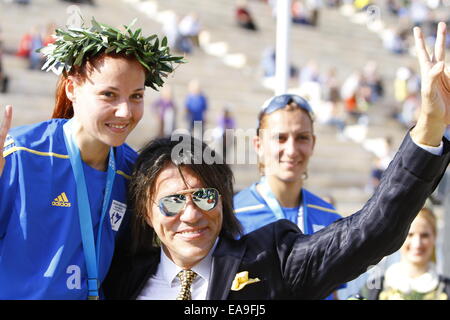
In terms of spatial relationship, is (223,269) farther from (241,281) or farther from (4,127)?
(4,127)

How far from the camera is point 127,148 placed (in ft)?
10.7

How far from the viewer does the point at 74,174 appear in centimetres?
284

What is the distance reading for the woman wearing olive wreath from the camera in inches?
106

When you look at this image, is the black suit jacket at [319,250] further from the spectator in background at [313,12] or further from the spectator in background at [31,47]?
the spectator in background at [313,12]

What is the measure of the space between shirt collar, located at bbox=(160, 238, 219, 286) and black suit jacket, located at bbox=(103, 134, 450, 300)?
2.0 inches

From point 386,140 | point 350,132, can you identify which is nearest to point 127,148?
point 386,140

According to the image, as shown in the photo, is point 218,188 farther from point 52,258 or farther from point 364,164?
point 364,164

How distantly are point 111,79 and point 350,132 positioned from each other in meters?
15.2

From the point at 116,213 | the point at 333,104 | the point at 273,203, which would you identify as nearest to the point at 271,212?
the point at 273,203

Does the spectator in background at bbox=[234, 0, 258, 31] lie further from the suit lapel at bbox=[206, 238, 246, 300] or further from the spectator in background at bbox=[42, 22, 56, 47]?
the suit lapel at bbox=[206, 238, 246, 300]

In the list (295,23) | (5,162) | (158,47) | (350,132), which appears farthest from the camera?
(295,23)

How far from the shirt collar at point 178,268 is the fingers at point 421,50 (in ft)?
3.56

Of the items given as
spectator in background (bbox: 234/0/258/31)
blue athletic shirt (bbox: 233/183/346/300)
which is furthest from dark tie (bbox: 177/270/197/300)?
spectator in background (bbox: 234/0/258/31)

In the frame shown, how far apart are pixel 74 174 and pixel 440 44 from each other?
60.4 inches
